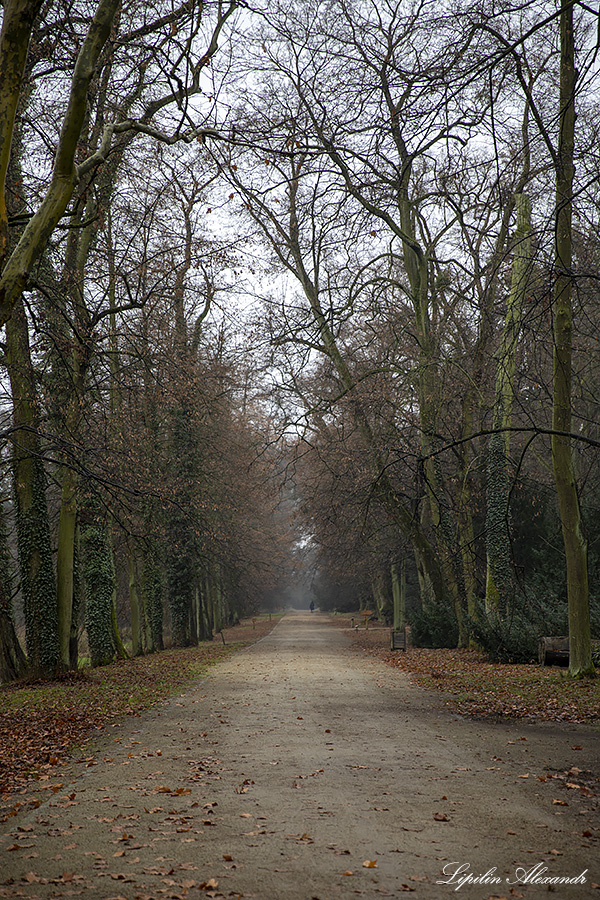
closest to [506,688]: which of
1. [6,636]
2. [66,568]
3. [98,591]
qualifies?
[66,568]

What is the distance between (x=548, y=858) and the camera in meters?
4.46

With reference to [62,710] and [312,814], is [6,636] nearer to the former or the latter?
[62,710]

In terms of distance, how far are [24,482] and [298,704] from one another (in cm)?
709

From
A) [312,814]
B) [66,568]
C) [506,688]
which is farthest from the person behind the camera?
[66,568]

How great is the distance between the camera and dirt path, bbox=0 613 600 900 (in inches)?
165

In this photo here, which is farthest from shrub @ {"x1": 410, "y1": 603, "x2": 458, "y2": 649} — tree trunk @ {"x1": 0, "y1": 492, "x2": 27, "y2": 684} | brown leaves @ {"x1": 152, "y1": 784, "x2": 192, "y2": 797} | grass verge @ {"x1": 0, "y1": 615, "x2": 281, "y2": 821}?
brown leaves @ {"x1": 152, "y1": 784, "x2": 192, "y2": 797}

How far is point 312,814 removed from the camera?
5473mm

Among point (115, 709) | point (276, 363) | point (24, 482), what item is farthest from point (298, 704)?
point (276, 363)

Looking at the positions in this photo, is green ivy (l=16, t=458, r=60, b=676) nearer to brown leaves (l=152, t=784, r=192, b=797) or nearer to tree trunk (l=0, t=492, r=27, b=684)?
tree trunk (l=0, t=492, r=27, b=684)

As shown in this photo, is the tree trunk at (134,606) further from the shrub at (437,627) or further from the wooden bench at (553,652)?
the wooden bench at (553,652)

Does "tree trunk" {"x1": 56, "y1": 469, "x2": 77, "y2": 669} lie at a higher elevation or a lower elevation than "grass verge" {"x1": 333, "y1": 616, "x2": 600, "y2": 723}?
higher

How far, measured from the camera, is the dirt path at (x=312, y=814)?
419 centimetres

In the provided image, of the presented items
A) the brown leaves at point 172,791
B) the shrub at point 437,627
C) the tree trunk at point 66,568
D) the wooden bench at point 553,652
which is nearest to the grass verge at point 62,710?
the tree trunk at point 66,568

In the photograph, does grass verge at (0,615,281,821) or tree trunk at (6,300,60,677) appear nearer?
grass verge at (0,615,281,821)
